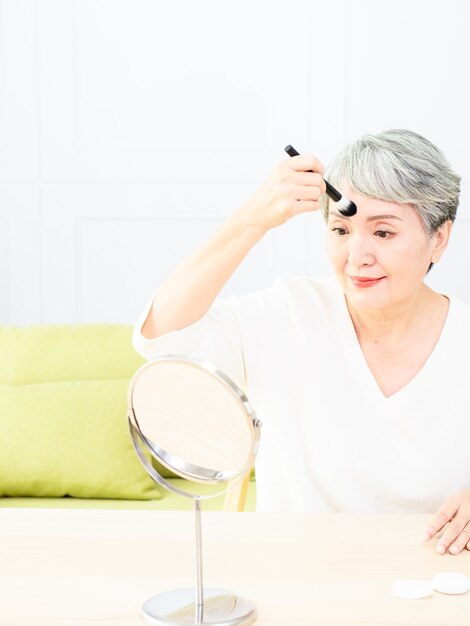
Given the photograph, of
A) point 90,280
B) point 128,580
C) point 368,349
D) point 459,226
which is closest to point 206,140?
point 90,280

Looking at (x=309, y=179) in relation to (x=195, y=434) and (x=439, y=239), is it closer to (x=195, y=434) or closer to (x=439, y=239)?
(x=439, y=239)

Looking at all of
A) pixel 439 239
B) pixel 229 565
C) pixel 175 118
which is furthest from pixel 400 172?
pixel 175 118

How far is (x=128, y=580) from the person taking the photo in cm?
130

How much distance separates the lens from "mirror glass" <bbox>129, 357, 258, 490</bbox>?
3.63 ft

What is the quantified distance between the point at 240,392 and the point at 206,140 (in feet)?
9.41

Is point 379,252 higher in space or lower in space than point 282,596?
higher

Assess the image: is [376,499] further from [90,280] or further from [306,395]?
[90,280]

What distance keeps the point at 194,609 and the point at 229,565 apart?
173mm

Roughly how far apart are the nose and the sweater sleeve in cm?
25

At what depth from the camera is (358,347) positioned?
195cm

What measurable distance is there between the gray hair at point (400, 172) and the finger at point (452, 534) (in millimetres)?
617

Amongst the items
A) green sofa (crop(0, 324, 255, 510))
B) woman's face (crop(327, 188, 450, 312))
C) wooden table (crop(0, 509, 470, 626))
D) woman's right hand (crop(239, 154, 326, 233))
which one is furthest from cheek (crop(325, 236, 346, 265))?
green sofa (crop(0, 324, 255, 510))

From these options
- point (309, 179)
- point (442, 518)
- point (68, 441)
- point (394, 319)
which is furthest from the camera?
point (68, 441)

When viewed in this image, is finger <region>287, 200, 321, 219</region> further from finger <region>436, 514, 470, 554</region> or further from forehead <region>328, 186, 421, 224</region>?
finger <region>436, 514, 470, 554</region>
